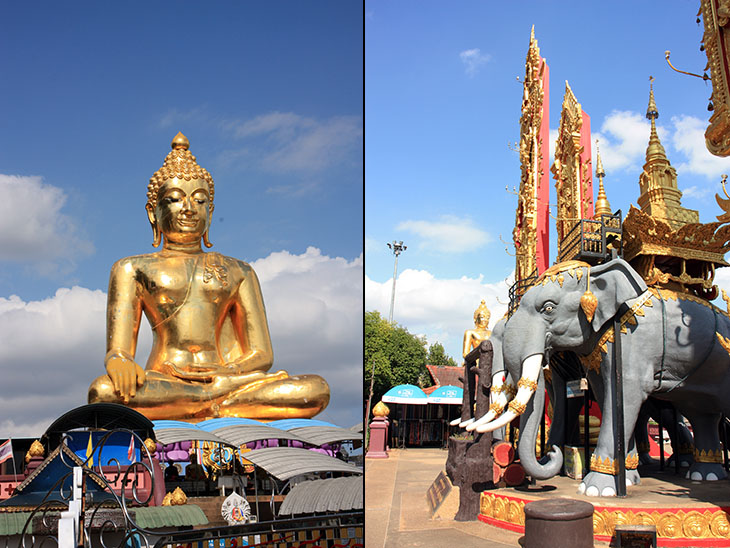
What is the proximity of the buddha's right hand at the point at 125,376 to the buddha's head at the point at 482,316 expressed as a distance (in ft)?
43.2

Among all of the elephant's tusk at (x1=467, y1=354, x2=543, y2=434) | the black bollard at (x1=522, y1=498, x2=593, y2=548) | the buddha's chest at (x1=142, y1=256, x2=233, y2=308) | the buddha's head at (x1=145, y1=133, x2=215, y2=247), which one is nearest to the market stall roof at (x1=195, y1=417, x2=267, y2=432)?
the buddha's chest at (x1=142, y1=256, x2=233, y2=308)

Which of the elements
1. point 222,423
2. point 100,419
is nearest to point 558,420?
point 222,423

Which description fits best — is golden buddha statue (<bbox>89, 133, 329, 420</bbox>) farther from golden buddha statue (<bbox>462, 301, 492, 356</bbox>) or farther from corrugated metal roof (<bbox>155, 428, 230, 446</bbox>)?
golden buddha statue (<bbox>462, 301, 492, 356</bbox>)

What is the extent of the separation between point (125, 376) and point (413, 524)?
5127mm

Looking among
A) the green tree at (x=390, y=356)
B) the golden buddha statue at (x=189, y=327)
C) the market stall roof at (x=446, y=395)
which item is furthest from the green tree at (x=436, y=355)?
the golden buddha statue at (x=189, y=327)

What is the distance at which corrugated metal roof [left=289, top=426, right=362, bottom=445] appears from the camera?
9234 mm

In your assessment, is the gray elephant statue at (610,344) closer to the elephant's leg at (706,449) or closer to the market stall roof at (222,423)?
the elephant's leg at (706,449)

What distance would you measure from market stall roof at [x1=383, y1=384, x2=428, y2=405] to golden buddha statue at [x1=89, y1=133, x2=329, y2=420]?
12.0 meters

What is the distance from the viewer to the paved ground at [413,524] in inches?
288

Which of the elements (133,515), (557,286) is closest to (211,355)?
(133,515)

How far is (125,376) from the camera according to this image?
10.5 meters

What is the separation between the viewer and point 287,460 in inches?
306

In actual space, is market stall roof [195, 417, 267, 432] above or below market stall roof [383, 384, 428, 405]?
above

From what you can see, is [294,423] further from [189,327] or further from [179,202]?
[179,202]
